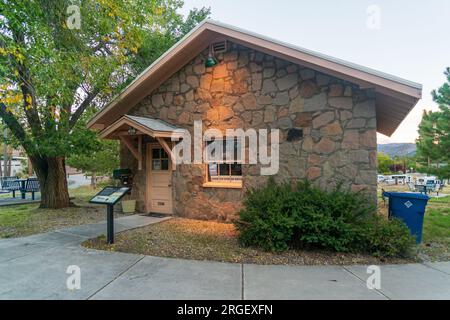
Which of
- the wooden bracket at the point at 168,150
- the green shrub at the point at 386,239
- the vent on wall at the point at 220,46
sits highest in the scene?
the vent on wall at the point at 220,46

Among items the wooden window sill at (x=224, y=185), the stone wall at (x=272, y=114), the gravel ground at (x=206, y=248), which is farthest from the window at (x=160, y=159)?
the gravel ground at (x=206, y=248)

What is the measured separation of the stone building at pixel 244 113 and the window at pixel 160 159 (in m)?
0.03

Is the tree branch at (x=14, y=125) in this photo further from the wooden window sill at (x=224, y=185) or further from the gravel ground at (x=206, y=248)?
the wooden window sill at (x=224, y=185)

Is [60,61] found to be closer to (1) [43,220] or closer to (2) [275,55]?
(1) [43,220]

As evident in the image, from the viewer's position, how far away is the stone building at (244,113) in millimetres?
6238

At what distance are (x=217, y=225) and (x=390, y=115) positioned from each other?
233 inches

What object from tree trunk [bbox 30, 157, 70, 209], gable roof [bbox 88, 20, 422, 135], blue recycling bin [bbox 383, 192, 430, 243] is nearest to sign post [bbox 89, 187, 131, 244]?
gable roof [bbox 88, 20, 422, 135]

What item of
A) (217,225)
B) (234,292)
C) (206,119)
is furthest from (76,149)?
(234,292)

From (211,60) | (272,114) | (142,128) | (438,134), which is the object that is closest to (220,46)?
(211,60)

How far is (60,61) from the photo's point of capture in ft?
20.6

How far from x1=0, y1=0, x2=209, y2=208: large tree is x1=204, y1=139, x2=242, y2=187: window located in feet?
11.9

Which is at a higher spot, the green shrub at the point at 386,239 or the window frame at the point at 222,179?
the window frame at the point at 222,179

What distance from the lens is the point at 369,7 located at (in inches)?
235

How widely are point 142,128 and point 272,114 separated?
11.7ft
